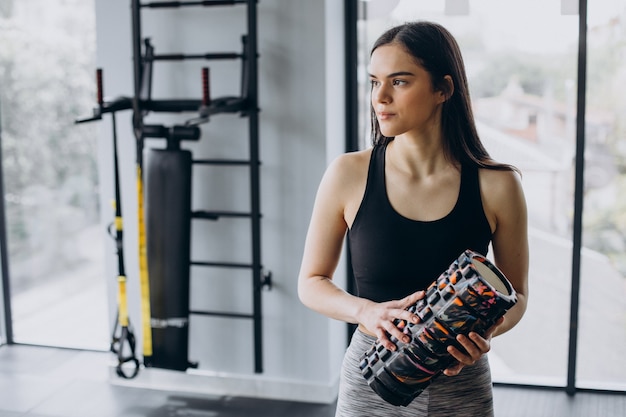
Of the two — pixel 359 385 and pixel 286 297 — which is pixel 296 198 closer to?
pixel 286 297

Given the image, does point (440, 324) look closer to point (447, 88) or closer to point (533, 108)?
point (447, 88)

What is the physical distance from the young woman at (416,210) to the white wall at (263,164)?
5.94 feet

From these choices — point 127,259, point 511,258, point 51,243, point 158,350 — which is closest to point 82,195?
point 51,243

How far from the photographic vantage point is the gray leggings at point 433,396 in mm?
1295

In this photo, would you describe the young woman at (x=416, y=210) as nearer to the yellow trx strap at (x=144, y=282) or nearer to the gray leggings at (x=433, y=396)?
the gray leggings at (x=433, y=396)

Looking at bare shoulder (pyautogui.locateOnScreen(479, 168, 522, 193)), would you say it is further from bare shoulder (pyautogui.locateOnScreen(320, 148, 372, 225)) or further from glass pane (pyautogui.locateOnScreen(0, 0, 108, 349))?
glass pane (pyautogui.locateOnScreen(0, 0, 108, 349))

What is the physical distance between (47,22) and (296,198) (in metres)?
1.70

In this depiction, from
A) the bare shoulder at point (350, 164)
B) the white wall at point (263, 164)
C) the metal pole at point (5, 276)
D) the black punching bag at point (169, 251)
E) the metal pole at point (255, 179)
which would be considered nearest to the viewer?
the bare shoulder at point (350, 164)

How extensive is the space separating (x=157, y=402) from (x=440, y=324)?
8.36 ft

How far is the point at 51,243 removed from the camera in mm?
4133

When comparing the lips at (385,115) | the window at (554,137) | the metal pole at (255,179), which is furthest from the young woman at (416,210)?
the window at (554,137)

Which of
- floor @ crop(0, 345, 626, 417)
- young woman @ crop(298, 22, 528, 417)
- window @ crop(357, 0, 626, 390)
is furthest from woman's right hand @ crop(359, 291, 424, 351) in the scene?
window @ crop(357, 0, 626, 390)

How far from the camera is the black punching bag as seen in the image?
3061 millimetres

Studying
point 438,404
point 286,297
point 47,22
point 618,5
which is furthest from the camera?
point 47,22
